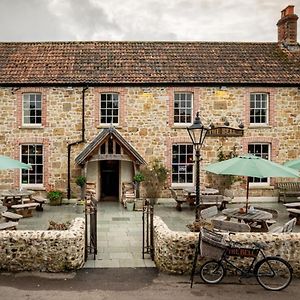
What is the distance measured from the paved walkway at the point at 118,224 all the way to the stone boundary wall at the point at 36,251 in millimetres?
778

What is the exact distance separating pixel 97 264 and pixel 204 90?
12.3 metres

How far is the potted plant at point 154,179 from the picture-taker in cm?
2052

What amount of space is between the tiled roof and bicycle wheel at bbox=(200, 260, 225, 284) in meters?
12.3

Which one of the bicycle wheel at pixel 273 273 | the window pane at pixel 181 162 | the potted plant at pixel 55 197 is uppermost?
the window pane at pixel 181 162

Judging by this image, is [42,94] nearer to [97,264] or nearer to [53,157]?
[53,157]

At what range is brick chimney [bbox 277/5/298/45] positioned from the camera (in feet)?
74.9

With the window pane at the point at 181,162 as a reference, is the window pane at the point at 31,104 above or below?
above

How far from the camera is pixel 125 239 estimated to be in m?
13.3

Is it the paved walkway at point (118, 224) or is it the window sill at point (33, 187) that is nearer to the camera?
the paved walkway at point (118, 224)

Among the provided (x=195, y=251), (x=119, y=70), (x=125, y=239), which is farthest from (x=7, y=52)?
(x=195, y=251)

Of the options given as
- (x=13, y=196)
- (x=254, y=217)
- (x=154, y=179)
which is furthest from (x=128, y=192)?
(x=254, y=217)

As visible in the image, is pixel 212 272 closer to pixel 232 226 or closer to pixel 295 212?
pixel 232 226

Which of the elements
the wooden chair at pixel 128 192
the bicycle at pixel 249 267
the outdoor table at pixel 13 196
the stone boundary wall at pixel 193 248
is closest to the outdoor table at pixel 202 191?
the wooden chair at pixel 128 192

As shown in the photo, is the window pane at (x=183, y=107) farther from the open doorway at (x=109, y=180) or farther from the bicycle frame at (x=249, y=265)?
the bicycle frame at (x=249, y=265)
